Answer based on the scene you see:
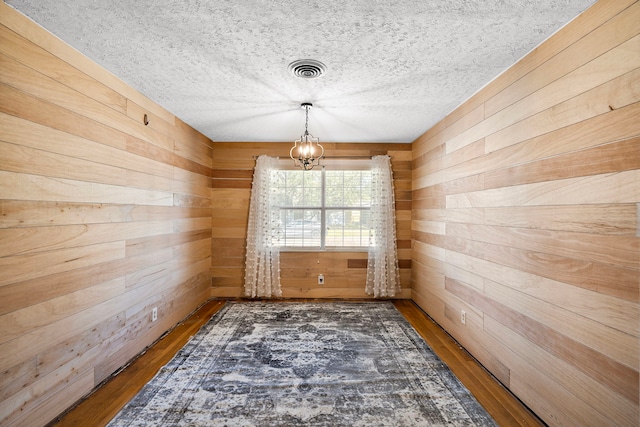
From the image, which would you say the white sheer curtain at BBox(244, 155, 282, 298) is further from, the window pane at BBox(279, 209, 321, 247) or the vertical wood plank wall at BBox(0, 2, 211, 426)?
the vertical wood plank wall at BBox(0, 2, 211, 426)

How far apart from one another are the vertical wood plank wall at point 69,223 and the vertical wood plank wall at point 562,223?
9.73ft

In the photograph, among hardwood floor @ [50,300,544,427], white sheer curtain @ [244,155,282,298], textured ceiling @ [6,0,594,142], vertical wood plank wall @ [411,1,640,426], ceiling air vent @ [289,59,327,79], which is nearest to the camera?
vertical wood plank wall @ [411,1,640,426]

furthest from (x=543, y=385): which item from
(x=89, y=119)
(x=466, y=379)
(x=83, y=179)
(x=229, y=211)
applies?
(x=229, y=211)

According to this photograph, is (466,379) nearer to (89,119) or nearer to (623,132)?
(623,132)

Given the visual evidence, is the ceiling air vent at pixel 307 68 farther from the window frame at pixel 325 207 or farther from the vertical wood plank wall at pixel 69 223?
the window frame at pixel 325 207

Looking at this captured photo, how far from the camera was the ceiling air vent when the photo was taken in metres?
2.25

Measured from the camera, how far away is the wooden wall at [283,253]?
4.73 metres

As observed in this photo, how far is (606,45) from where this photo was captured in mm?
1538

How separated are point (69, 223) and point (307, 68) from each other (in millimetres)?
1916

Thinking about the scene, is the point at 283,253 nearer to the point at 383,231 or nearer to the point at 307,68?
the point at 383,231

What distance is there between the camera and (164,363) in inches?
106

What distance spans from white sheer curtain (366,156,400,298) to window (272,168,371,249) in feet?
0.52

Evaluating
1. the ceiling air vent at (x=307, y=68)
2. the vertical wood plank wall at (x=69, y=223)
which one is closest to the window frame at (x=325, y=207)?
the vertical wood plank wall at (x=69, y=223)

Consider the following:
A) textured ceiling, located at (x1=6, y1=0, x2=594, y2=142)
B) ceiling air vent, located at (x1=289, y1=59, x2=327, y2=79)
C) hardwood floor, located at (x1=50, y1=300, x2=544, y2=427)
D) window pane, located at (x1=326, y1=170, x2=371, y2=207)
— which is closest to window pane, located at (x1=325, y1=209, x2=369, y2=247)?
window pane, located at (x1=326, y1=170, x2=371, y2=207)
